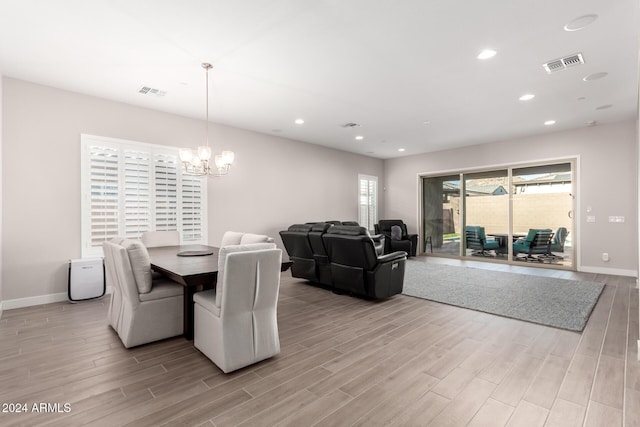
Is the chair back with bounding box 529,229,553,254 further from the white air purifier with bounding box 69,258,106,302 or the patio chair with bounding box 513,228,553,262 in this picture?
the white air purifier with bounding box 69,258,106,302

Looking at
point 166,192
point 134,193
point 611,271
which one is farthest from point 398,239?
point 134,193

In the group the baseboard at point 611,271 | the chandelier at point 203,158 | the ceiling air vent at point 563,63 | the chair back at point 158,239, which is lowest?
the baseboard at point 611,271

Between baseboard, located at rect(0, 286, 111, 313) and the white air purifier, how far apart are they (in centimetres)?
21

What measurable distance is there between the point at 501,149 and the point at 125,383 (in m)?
8.23

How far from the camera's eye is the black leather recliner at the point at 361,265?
4148 mm

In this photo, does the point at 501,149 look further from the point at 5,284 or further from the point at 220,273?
the point at 5,284

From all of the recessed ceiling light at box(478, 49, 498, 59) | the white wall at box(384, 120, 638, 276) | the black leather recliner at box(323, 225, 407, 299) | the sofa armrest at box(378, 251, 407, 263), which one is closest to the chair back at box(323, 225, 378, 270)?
the black leather recliner at box(323, 225, 407, 299)

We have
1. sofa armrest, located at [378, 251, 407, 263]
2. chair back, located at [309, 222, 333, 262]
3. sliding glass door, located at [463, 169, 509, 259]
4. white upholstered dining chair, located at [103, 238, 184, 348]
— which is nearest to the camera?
white upholstered dining chair, located at [103, 238, 184, 348]

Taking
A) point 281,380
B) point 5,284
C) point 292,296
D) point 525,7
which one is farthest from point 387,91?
point 5,284

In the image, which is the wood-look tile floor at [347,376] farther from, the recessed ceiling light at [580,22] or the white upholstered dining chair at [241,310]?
the recessed ceiling light at [580,22]

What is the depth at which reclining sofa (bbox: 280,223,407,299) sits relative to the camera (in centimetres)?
416

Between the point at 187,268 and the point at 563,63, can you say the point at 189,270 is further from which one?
the point at 563,63

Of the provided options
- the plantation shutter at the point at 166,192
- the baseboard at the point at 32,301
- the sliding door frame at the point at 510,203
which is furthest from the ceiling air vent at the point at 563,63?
the baseboard at the point at 32,301

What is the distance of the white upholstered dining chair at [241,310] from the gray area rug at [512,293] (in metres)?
2.75
